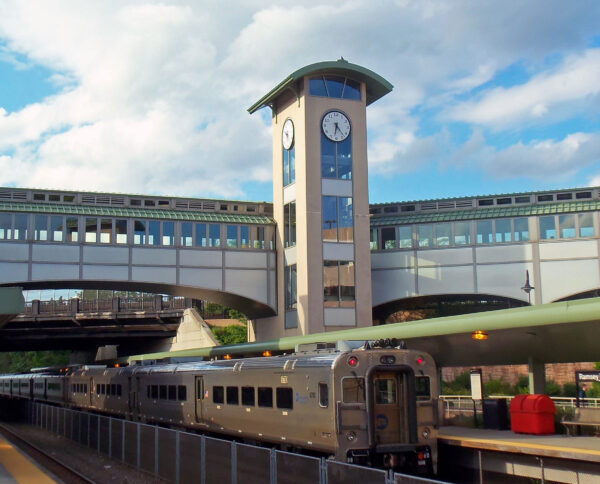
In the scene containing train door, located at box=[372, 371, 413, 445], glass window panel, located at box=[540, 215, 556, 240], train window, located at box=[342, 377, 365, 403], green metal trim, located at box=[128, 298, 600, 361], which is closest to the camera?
train window, located at box=[342, 377, 365, 403]

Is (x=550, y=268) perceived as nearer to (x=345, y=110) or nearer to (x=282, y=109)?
(x=345, y=110)

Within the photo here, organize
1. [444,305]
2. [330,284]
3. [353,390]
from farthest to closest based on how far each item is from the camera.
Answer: [444,305] < [330,284] < [353,390]

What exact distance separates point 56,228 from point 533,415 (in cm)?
2966

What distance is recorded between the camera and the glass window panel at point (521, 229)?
136ft

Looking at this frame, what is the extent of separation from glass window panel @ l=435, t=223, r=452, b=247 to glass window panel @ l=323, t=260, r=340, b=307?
6861mm

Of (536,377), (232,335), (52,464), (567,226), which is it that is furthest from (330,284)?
(232,335)

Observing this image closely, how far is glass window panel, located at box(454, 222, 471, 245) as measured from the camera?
42500 millimetres

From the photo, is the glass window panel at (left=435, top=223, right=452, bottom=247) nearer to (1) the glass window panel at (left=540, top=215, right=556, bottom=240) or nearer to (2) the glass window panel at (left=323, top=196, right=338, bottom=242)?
(1) the glass window panel at (left=540, top=215, right=556, bottom=240)

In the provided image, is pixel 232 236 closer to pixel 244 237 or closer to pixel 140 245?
pixel 244 237

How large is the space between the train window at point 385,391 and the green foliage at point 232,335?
5180cm

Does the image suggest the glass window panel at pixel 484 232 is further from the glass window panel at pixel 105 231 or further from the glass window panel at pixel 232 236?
the glass window panel at pixel 105 231

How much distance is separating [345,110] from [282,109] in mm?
4141

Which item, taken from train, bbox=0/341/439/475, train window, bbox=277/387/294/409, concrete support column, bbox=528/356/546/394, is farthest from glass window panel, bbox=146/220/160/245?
train window, bbox=277/387/294/409

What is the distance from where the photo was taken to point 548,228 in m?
40.8
